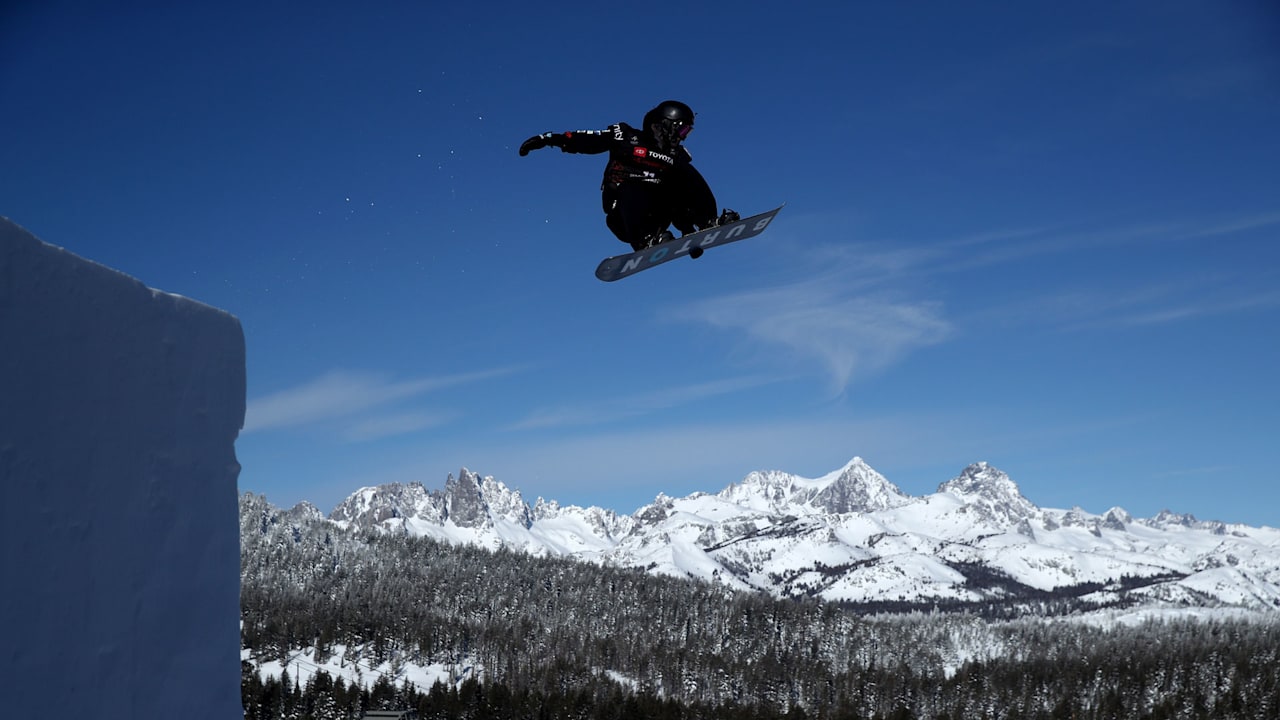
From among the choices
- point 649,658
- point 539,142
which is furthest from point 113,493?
point 649,658

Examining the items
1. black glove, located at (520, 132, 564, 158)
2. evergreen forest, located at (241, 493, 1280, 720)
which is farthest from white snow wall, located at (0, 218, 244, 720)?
evergreen forest, located at (241, 493, 1280, 720)

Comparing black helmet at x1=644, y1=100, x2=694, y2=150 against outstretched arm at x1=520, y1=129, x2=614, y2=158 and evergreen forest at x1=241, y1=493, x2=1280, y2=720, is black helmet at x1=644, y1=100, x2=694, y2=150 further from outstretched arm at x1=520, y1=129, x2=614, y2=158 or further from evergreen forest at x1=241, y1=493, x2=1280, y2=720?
evergreen forest at x1=241, y1=493, x2=1280, y2=720

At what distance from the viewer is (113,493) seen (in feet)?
14.9

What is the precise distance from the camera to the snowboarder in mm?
11094

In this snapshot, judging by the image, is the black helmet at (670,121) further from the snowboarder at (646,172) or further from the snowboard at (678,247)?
the snowboard at (678,247)

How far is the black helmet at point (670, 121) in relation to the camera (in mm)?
10938

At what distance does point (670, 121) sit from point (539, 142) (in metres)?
1.58

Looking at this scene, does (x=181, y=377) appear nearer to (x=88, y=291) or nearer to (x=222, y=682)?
(x=88, y=291)

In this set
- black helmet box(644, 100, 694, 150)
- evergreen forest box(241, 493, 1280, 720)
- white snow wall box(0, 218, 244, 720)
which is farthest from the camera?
evergreen forest box(241, 493, 1280, 720)

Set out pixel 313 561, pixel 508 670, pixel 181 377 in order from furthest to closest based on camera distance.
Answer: pixel 313 561
pixel 508 670
pixel 181 377

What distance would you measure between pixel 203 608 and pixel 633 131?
25.8 ft

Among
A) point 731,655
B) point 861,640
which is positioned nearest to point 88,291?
point 731,655

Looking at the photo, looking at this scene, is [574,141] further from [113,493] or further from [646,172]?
[113,493]

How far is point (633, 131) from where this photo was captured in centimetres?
1140
